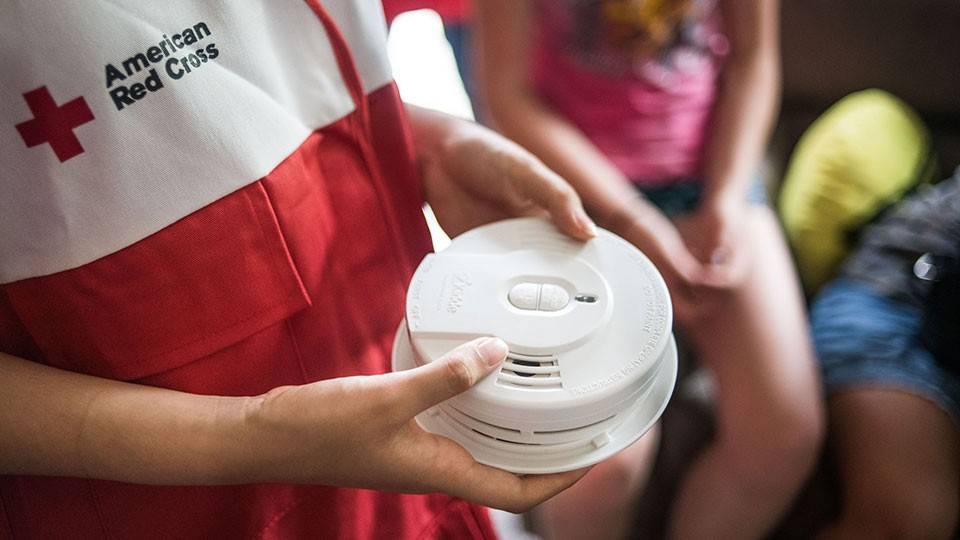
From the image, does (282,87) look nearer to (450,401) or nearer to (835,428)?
(450,401)

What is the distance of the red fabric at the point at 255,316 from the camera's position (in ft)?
1.61

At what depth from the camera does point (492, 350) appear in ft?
1.61

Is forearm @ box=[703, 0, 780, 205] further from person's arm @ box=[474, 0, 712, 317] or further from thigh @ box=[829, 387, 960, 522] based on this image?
thigh @ box=[829, 387, 960, 522]

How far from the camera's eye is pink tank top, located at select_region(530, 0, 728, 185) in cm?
104

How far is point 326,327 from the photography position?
59cm

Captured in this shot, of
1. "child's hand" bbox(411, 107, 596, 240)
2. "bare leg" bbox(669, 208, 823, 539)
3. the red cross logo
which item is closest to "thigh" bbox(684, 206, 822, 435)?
"bare leg" bbox(669, 208, 823, 539)

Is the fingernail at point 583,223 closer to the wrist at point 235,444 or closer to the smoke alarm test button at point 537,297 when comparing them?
the smoke alarm test button at point 537,297

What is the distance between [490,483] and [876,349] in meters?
0.70

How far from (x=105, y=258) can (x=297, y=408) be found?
0.50 feet

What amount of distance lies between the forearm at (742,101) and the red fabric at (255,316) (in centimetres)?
54

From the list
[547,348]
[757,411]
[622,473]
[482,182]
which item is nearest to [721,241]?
[757,411]

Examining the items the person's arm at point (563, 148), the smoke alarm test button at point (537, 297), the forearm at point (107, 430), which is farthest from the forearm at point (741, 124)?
the forearm at point (107, 430)

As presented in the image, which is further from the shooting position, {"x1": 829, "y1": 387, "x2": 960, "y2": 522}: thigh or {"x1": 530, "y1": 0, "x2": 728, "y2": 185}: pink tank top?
{"x1": 530, "y1": 0, "x2": 728, "y2": 185}: pink tank top

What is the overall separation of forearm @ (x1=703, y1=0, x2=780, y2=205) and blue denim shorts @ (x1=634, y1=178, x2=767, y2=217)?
0.03 meters
